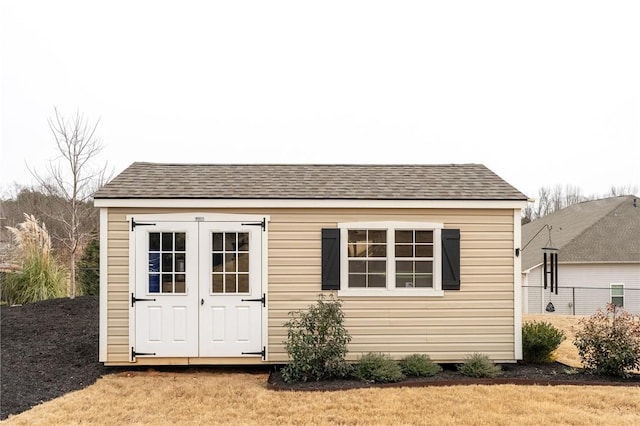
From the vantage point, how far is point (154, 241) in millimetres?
6996

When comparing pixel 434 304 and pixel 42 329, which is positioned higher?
pixel 434 304

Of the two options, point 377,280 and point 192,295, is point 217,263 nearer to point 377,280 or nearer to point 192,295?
point 192,295

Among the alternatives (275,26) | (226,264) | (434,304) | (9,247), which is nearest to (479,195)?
(434,304)

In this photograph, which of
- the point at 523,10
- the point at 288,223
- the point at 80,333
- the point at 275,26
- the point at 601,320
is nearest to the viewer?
the point at 601,320

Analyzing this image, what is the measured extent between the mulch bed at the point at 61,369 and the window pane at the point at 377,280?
151 centimetres

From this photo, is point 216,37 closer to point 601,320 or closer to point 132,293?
point 132,293

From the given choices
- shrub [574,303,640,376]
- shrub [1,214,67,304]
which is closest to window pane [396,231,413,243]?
shrub [574,303,640,376]

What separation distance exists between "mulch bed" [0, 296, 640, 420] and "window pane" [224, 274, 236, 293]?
4.58 feet

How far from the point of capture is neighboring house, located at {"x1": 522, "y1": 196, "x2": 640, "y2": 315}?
1758 centimetres

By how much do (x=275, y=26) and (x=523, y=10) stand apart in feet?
→ 23.0

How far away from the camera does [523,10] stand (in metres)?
12.0

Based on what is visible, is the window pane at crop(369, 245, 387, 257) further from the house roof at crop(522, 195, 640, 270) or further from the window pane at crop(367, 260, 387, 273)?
the house roof at crop(522, 195, 640, 270)

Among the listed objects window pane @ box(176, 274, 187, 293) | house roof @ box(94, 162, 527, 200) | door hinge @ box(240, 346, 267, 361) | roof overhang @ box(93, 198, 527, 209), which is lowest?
door hinge @ box(240, 346, 267, 361)

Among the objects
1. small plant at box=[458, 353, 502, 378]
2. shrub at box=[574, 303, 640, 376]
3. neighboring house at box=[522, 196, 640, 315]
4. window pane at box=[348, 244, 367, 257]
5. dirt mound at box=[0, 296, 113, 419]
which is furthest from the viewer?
neighboring house at box=[522, 196, 640, 315]
